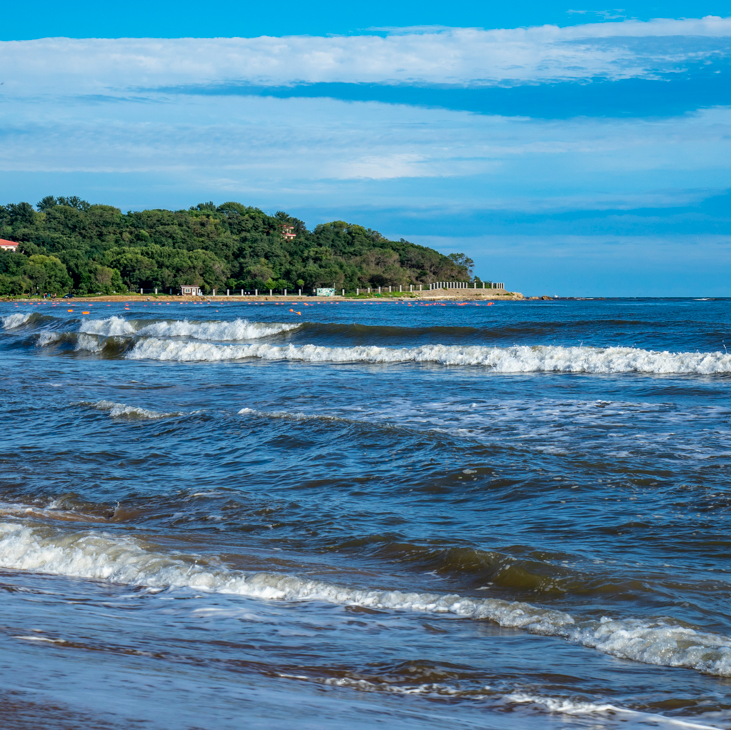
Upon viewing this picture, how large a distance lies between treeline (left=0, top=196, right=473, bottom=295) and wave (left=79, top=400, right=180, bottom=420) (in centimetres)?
8977

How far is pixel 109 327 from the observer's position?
38.7 meters

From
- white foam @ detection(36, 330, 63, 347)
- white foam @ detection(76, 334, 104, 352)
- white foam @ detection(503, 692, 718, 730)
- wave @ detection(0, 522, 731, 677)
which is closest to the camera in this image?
white foam @ detection(503, 692, 718, 730)

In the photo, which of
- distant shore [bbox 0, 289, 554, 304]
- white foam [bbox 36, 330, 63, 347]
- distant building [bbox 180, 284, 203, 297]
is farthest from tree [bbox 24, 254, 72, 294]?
white foam [bbox 36, 330, 63, 347]

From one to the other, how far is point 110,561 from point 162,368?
16925 millimetres

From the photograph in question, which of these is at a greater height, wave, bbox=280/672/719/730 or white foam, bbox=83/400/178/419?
white foam, bbox=83/400/178/419

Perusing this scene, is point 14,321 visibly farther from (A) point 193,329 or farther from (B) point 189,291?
(B) point 189,291

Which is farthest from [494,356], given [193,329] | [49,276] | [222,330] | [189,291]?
[189,291]

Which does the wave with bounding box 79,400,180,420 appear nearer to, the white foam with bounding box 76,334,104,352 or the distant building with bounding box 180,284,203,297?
the white foam with bounding box 76,334,104,352

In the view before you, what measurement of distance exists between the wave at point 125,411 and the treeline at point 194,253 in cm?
8977

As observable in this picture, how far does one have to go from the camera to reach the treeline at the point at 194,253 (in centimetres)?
10306

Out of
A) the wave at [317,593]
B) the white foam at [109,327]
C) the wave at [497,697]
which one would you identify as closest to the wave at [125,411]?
the wave at [317,593]

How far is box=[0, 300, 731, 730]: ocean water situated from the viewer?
11.3 feet

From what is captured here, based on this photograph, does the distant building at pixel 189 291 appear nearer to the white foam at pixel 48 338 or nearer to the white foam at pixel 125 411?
the white foam at pixel 48 338

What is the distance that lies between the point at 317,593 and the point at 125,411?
27.0 ft
